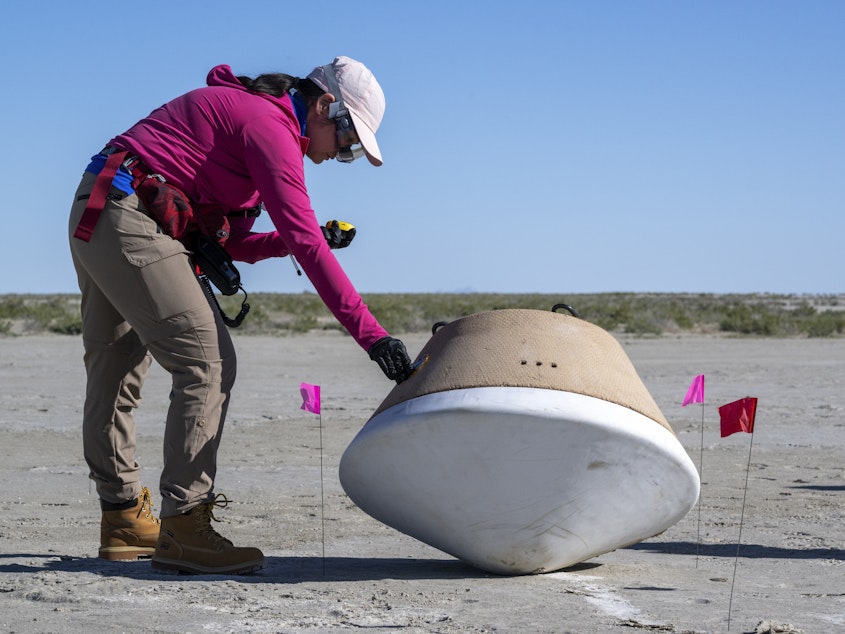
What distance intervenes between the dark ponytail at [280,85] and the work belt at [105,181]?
1.67 feet

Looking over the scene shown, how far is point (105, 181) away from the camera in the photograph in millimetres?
4672

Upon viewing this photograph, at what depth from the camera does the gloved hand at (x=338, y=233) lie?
17.6 ft

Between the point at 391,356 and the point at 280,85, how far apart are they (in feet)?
3.76

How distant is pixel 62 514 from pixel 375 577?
251cm

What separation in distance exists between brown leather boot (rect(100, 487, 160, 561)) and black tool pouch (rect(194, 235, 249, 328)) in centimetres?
100

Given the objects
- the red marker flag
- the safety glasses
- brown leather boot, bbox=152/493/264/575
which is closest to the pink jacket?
the safety glasses

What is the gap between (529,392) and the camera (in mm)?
4398

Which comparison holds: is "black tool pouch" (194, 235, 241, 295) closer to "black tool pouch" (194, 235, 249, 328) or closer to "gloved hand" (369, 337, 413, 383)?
"black tool pouch" (194, 235, 249, 328)

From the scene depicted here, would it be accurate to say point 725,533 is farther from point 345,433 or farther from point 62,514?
point 345,433

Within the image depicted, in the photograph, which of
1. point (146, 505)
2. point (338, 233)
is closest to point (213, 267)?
point (338, 233)

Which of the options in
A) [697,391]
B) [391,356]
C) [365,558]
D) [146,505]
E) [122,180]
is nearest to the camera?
[391,356]

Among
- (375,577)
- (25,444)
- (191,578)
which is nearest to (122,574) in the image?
(191,578)

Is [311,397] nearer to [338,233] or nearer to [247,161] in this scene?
[338,233]

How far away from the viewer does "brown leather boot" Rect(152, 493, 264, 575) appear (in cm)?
485
